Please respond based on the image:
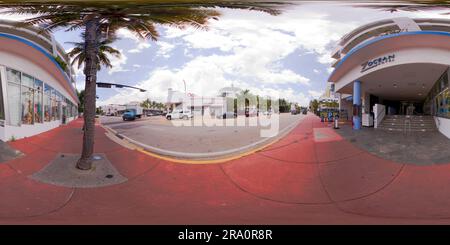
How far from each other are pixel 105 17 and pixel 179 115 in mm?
759

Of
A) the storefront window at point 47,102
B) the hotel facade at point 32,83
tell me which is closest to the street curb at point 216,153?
the hotel facade at point 32,83

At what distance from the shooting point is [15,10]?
178cm

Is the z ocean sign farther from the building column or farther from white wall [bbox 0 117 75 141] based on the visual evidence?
white wall [bbox 0 117 75 141]

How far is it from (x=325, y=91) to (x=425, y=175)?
0.73 m

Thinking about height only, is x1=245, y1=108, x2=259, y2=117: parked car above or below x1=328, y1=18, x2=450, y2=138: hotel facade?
below

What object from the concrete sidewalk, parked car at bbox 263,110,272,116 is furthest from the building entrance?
parked car at bbox 263,110,272,116

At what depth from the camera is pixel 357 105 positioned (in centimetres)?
161

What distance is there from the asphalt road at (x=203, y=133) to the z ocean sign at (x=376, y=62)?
0.49 m

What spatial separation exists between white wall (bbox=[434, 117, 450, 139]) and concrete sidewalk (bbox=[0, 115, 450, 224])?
0.21m

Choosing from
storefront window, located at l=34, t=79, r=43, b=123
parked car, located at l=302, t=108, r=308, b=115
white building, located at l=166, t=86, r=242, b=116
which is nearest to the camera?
white building, located at l=166, t=86, r=242, b=116

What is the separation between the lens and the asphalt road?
4.91 feet

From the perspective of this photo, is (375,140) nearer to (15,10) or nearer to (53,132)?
(53,132)

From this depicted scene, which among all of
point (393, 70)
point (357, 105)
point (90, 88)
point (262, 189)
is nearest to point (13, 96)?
point (90, 88)
